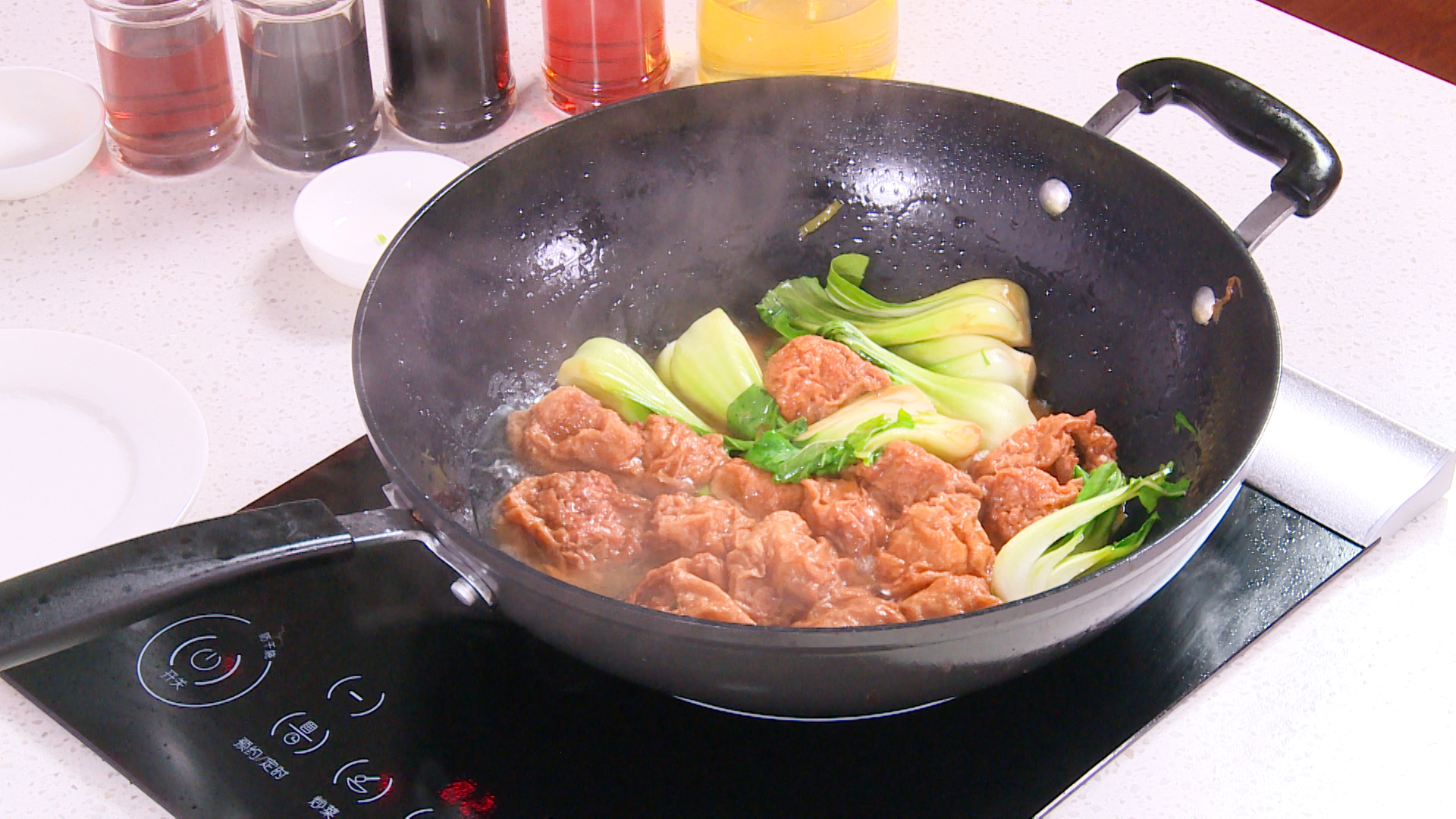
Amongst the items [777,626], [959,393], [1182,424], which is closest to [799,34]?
[959,393]

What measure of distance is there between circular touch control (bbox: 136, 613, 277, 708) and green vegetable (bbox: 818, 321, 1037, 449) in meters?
0.59

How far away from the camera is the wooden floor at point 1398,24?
102 inches

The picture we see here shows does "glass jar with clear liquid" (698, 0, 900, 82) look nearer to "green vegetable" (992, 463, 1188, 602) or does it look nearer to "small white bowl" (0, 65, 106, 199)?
"green vegetable" (992, 463, 1188, 602)

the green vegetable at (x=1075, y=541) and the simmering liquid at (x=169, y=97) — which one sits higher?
the simmering liquid at (x=169, y=97)

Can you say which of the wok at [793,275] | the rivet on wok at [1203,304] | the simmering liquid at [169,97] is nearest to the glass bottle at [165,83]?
the simmering liquid at [169,97]

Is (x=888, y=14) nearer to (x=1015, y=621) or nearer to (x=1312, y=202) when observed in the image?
(x=1312, y=202)

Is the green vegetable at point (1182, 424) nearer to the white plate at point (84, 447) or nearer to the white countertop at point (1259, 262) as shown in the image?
the white countertop at point (1259, 262)

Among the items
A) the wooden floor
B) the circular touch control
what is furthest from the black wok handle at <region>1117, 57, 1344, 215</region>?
the wooden floor

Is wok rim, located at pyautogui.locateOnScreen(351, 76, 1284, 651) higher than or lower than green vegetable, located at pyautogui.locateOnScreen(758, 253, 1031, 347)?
higher

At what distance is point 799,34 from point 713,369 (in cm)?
41

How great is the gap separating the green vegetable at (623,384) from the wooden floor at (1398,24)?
2.05 m

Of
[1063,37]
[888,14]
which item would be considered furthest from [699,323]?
[1063,37]

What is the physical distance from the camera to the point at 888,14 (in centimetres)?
140

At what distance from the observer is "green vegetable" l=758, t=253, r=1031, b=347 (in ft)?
4.00
